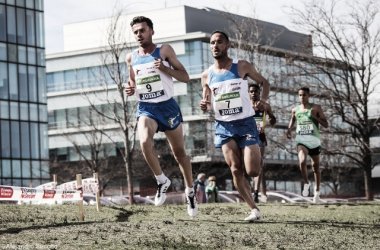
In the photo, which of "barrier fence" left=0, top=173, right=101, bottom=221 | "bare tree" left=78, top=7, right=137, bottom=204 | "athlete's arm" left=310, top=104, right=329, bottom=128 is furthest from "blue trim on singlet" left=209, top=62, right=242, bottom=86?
"bare tree" left=78, top=7, right=137, bottom=204

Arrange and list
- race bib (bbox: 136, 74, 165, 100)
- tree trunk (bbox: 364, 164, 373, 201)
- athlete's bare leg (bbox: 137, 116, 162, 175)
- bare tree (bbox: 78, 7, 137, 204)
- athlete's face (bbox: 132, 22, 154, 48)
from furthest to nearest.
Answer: tree trunk (bbox: 364, 164, 373, 201)
bare tree (bbox: 78, 7, 137, 204)
athlete's face (bbox: 132, 22, 154, 48)
race bib (bbox: 136, 74, 165, 100)
athlete's bare leg (bbox: 137, 116, 162, 175)

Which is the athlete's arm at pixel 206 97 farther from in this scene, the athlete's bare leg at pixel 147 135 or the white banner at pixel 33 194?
the white banner at pixel 33 194

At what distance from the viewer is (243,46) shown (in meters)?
33.4

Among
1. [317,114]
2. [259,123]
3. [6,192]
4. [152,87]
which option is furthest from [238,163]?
[317,114]

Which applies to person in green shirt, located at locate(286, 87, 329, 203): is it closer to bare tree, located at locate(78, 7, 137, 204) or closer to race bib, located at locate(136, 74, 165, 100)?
race bib, located at locate(136, 74, 165, 100)

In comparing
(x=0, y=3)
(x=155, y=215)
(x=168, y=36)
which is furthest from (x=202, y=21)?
(x=155, y=215)

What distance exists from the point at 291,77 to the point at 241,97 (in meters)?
22.3

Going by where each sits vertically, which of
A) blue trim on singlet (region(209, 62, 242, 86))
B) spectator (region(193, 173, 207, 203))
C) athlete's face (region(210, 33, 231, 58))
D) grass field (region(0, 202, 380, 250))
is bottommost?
grass field (region(0, 202, 380, 250))

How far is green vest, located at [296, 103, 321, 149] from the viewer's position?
606 inches

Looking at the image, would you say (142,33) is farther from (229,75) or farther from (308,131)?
(308,131)

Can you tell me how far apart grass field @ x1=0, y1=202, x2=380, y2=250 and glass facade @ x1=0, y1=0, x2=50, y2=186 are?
42166mm

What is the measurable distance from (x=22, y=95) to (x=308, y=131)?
4191 centimetres

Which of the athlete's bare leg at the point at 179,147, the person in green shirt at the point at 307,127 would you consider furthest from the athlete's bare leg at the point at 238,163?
the person in green shirt at the point at 307,127

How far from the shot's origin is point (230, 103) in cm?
1016
